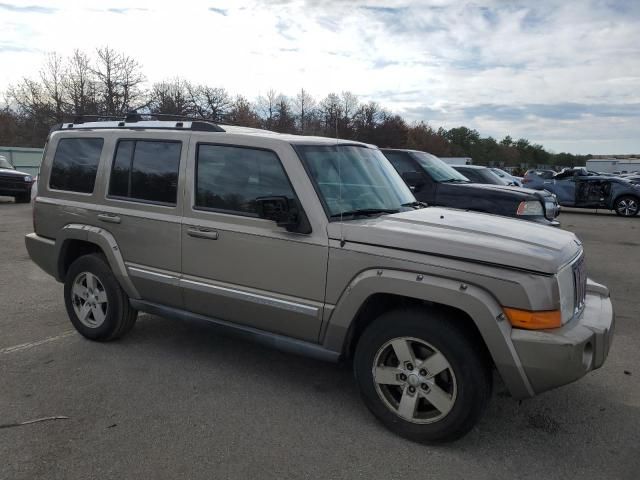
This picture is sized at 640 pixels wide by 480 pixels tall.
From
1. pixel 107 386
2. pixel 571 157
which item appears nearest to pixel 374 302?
pixel 107 386

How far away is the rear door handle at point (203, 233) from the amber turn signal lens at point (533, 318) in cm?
212

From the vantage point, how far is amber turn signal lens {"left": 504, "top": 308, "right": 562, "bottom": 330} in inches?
116

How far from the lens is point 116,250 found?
4.57 metres

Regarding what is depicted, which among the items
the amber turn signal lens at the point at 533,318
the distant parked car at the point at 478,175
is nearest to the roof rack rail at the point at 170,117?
the amber turn signal lens at the point at 533,318

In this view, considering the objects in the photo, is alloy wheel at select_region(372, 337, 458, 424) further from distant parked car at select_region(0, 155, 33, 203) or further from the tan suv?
distant parked car at select_region(0, 155, 33, 203)

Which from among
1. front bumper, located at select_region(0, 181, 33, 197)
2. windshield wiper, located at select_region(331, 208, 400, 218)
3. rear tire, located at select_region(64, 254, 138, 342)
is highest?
windshield wiper, located at select_region(331, 208, 400, 218)

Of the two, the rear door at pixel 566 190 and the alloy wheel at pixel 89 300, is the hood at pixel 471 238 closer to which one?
the alloy wheel at pixel 89 300

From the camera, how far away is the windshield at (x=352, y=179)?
372 centimetres

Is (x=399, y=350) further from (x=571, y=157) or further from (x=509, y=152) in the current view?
(x=571, y=157)

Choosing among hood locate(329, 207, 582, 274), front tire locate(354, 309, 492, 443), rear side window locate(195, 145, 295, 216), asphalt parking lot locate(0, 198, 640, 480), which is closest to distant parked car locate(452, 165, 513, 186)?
asphalt parking lot locate(0, 198, 640, 480)

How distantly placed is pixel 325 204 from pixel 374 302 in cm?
73

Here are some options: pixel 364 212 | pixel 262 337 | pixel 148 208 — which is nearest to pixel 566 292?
pixel 364 212

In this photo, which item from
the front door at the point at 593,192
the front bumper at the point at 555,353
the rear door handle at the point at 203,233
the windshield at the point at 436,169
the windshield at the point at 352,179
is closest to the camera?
the front bumper at the point at 555,353

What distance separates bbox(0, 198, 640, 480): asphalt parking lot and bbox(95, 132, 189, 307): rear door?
71 cm
